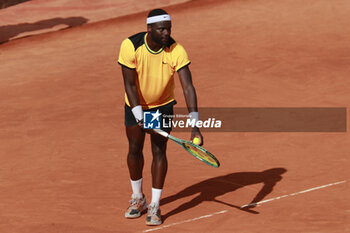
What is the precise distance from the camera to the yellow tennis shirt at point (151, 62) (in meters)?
7.44

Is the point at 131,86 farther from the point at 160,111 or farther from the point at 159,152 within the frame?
the point at 159,152

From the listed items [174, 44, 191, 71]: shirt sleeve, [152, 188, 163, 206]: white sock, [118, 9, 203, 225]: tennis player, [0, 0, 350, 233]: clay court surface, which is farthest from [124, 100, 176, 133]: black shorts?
[0, 0, 350, 233]: clay court surface

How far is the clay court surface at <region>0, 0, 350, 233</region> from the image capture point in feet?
26.6

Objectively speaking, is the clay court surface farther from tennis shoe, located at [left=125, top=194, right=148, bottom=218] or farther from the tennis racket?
the tennis racket

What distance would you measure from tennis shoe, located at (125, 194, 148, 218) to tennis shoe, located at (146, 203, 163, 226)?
0.88 ft

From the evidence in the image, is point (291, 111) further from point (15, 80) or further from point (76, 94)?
point (15, 80)

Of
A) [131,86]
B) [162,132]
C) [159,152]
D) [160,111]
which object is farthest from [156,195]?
[131,86]

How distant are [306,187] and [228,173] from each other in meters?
1.26

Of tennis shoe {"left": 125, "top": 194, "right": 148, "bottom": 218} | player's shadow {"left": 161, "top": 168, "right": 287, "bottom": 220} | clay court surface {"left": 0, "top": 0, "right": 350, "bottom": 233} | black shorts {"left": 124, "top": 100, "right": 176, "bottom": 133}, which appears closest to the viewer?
black shorts {"left": 124, "top": 100, "right": 176, "bottom": 133}

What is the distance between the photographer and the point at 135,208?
26.3ft

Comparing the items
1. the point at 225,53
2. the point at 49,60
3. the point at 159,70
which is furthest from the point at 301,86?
the point at 159,70

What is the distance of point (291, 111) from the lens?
516 inches

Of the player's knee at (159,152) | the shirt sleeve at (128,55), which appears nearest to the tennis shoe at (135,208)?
the player's knee at (159,152)

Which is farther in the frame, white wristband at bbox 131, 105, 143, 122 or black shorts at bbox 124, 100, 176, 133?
black shorts at bbox 124, 100, 176, 133
